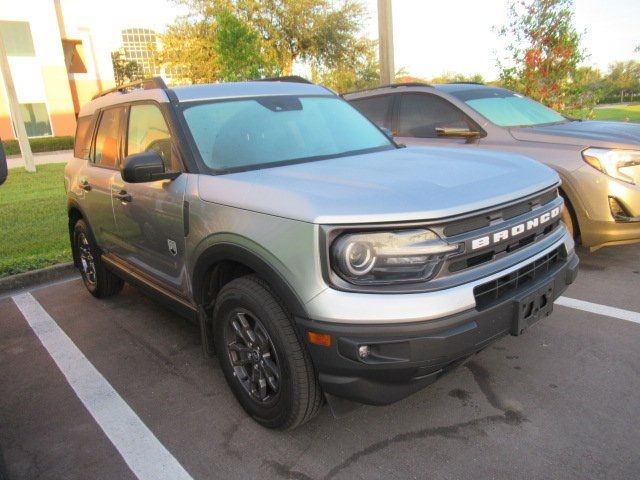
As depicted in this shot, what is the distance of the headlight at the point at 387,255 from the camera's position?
2158 millimetres

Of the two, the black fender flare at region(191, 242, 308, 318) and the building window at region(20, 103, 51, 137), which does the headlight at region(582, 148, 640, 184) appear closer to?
the black fender flare at region(191, 242, 308, 318)

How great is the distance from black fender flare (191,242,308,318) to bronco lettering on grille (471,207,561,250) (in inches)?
32.9

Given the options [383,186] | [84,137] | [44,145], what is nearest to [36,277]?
[84,137]

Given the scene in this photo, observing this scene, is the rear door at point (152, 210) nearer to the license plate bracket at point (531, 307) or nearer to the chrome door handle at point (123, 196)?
the chrome door handle at point (123, 196)

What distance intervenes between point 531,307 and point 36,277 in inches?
206

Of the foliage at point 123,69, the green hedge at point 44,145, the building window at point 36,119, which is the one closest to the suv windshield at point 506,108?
the green hedge at point 44,145

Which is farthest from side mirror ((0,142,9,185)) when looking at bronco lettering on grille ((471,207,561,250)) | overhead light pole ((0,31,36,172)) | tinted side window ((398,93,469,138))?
overhead light pole ((0,31,36,172))

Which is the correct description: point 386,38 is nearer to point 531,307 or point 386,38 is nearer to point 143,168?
point 143,168

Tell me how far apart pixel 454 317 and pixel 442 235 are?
0.35 meters

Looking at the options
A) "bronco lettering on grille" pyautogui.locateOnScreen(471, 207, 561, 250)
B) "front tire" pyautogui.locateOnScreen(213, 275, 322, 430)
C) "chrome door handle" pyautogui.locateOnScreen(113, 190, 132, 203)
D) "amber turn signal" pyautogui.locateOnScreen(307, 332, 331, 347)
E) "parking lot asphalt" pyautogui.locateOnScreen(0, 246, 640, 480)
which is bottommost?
"parking lot asphalt" pyautogui.locateOnScreen(0, 246, 640, 480)

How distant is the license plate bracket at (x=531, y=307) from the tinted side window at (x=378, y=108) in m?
3.97

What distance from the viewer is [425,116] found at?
5.89 metres

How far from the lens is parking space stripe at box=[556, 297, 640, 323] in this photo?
375 centimetres

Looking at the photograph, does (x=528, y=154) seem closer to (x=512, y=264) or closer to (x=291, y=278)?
(x=512, y=264)
